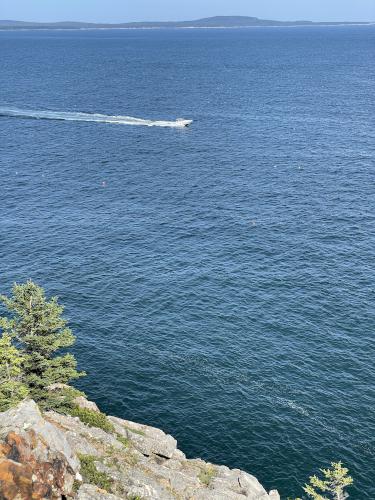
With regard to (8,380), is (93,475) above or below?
below

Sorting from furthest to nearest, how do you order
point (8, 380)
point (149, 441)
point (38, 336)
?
point (149, 441), point (38, 336), point (8, 380)

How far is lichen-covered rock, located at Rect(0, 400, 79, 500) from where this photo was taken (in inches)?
1635

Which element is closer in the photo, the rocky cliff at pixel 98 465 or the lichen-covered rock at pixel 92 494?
the rocky cliff at pixel 98 465

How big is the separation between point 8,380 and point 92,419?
37.5ft

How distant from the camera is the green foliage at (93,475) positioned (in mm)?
49125

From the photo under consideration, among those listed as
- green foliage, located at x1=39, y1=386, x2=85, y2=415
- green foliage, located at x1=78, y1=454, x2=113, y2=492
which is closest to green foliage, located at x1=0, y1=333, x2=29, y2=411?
green foliage, located at x1=39, y1=386, x2=85, y2=415

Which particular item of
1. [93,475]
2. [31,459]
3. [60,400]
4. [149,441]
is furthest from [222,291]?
[31,459]

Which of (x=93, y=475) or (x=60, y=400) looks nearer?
(x=93, y=475)

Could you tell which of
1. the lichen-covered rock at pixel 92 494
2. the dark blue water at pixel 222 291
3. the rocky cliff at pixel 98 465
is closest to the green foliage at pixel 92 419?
the rocky cliff at pixel 98 465

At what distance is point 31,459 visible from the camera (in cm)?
4316

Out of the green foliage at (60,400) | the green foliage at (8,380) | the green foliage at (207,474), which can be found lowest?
the green foliage at (207,474)

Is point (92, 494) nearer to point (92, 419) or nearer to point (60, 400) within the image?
point (92, 419)

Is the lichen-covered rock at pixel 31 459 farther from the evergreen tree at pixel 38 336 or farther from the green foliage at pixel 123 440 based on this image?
the evergreen tree at pixel 38 336

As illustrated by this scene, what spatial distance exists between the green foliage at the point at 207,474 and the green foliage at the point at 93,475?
13.9 m
